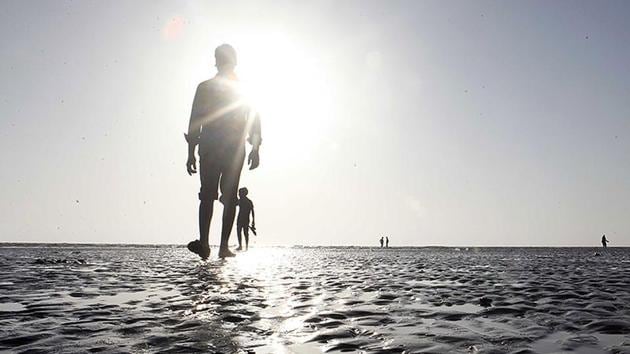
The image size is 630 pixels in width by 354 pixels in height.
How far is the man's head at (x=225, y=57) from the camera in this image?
1051 centimetres

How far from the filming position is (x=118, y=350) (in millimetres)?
2314

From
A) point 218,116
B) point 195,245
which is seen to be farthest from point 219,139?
point 195,245

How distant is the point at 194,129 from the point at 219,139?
0.64m

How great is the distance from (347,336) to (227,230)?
8317 mm

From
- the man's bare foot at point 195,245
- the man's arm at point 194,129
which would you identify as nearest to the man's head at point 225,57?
the man's arm at point 194,129

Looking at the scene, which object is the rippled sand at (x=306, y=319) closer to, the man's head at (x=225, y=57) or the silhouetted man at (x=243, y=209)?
the man's head at (x=225, y=57)

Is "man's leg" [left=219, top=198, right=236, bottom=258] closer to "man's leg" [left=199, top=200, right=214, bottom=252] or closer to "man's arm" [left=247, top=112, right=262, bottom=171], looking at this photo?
"man's leg" [left=199, top=200, right=214, bottom=252]

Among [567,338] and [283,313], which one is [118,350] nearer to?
[283,313]

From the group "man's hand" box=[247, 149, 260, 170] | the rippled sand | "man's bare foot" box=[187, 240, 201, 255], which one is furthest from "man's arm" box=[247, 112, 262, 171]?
the rippled sand

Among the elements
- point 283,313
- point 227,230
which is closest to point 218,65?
point 227,230

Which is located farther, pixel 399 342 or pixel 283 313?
pixel 283 313

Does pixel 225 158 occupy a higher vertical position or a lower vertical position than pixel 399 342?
higher

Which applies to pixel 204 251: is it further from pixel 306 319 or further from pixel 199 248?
pixel 306 319

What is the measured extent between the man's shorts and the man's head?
1.76 metres
